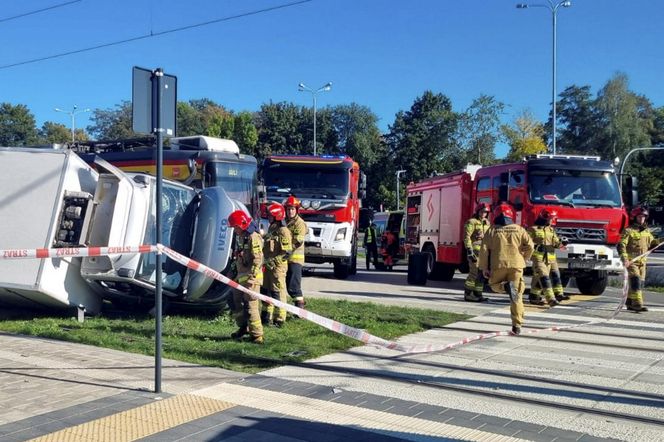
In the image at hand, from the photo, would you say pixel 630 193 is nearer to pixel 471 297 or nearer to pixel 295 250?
pixel 471 297

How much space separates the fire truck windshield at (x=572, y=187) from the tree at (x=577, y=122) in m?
57.3

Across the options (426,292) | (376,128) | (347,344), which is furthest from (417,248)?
(376,128)

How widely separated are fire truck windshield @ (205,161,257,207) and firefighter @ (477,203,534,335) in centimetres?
788

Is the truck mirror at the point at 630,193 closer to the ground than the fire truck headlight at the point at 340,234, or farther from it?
farther from it

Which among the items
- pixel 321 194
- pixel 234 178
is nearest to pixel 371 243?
pixel 321 194

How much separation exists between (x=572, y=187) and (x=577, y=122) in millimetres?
59916

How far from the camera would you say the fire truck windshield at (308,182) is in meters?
17.4

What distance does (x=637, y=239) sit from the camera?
1232 centimetres

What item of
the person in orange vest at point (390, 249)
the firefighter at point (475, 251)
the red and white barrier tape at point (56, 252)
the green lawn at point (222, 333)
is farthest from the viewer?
the person in orange vest at point (390, 249)

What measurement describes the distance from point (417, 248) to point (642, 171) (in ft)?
173

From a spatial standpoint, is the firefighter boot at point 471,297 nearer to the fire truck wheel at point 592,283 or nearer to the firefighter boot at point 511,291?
the fire truck wheel at point 592,283

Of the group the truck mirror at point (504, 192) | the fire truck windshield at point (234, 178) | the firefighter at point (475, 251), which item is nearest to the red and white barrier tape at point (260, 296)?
the firefighter at point (475, 251)

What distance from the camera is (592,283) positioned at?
15.2 metres

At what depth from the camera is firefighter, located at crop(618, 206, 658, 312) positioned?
39.7 feet
